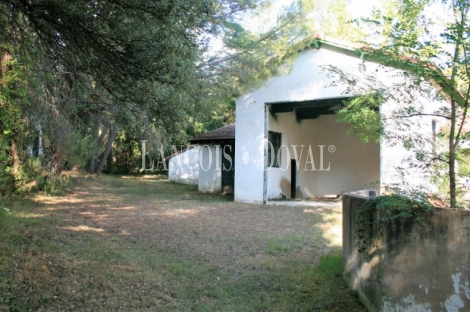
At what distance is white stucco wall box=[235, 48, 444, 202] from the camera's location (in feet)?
40.0

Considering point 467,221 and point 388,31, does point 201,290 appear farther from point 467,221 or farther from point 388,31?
point 388,31

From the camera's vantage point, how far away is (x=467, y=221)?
302 cm

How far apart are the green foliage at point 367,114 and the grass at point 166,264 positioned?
2055 millimetres

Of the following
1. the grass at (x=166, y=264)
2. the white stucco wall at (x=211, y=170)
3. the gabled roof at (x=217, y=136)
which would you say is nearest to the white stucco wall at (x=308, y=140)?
the gabled roof at (x=217, y=136)

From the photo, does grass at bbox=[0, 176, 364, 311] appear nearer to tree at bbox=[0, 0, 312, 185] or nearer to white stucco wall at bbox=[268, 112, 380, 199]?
tree at bbox=[0, 0, 312, 185]

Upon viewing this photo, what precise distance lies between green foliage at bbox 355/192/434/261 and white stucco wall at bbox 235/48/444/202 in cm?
599

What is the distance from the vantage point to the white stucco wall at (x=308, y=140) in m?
12.2

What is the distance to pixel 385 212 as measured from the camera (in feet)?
12.2

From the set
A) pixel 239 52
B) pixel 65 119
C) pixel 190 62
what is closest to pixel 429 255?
pixel 190 62

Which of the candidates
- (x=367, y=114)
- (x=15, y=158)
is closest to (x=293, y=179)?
(x=15, y=158)

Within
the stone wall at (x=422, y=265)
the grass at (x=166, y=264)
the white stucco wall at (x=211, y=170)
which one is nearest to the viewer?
the stone wall at (x=422, y=265)

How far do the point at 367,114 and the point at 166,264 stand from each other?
398 cm

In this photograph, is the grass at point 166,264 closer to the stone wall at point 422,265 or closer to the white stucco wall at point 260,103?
the stone wall at point 422,265

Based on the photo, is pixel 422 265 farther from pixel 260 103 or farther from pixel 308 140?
pixel 308 140
